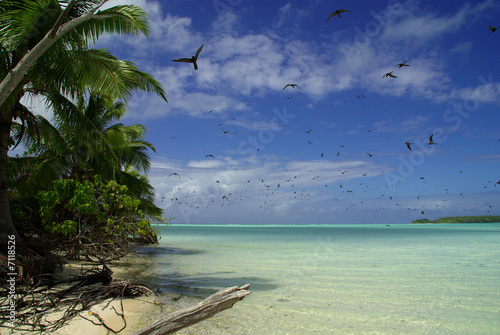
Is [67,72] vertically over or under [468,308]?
over

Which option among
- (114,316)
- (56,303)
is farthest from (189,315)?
(56,303)

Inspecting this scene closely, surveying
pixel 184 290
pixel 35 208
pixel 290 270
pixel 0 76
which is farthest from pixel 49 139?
pixel 290 270

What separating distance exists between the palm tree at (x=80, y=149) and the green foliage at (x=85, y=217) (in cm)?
114

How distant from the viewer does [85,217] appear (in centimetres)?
1083

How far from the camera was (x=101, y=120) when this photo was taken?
16.1 m

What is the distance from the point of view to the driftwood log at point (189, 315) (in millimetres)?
3303

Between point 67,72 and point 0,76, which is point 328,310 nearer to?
point 67,72

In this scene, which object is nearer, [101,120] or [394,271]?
[394,271]

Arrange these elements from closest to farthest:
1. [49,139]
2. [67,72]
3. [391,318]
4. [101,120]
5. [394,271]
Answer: [391,318], [67,72], [49,139], [394,271], [101,120]

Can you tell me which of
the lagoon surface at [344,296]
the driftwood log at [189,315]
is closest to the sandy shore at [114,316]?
the lagoon surface at [344,296]

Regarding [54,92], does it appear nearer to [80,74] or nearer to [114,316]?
[80,74]

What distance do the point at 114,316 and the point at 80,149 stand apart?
37.1ft

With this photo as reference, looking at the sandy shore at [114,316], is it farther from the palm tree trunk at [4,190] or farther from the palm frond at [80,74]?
the palm frond at [80,74]

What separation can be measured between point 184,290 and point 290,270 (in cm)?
467
